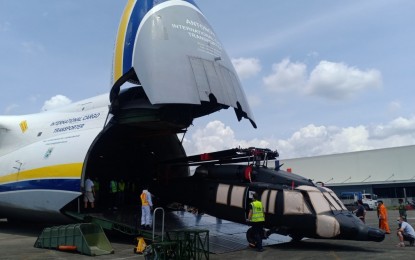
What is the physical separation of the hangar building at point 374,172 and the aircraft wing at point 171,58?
3691 cm

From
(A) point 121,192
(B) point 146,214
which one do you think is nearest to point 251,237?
(B) point 146,214

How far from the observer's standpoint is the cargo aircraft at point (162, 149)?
1257 cm

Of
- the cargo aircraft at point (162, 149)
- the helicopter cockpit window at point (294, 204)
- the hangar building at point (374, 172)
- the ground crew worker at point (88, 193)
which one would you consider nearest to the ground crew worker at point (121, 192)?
the cargo aircraft at point (162, 149)

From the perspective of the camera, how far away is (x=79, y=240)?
41.1ft

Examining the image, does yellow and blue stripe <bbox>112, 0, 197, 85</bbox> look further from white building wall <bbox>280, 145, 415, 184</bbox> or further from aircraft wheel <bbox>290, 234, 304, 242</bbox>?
white building wall <bbox>280, 145, 415, 184</bbox>

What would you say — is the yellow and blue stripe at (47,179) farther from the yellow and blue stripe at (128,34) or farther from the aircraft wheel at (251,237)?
the aircraft wheel at (251,237)

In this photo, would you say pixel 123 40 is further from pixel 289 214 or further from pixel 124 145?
pixel 289 214

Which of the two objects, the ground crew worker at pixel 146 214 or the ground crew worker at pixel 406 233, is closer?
the ground crew worker at pixel 406 233

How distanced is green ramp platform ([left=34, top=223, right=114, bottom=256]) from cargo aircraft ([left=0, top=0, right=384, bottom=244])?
4.98 feet

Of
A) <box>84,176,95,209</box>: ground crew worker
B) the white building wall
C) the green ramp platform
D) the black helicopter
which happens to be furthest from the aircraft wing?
the white building wall

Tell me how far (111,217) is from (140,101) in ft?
13.6

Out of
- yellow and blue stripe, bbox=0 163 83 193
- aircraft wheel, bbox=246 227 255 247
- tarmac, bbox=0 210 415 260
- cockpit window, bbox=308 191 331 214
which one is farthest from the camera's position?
yellow and blue stripe, bbox=0 163 83 193

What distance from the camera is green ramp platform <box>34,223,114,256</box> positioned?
487 inches

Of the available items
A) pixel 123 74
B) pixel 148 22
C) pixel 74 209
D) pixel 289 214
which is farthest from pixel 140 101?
pixel 289 214
